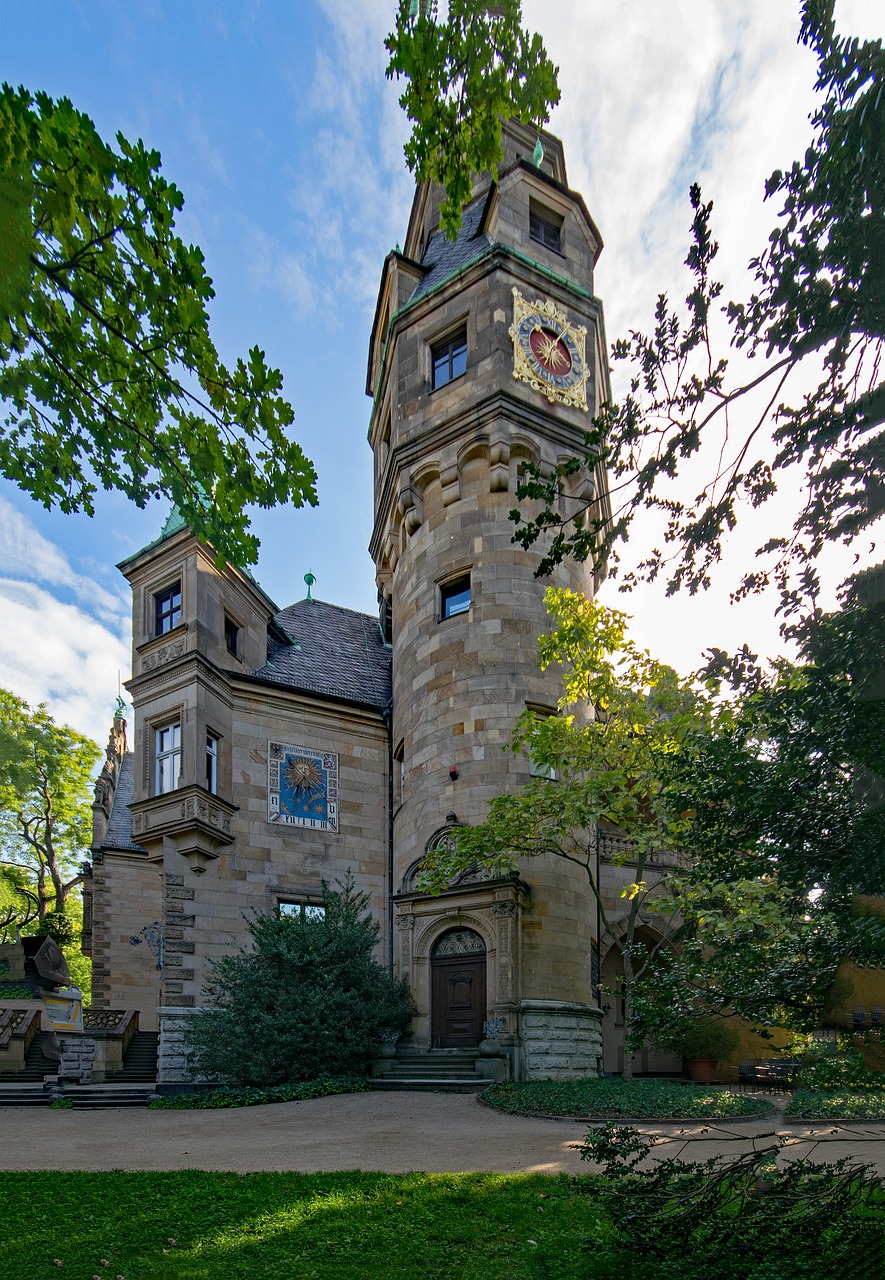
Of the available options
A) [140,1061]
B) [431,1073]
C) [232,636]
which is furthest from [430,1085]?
[232,636]

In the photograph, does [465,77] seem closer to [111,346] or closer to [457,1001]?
[111,346]

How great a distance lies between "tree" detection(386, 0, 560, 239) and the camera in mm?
6207

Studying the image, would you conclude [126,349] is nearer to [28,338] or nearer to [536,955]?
[28,338]

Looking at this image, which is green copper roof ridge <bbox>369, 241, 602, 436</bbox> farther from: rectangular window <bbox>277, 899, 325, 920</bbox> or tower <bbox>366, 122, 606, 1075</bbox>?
rectangular window <bbox>277, 899, 325, 920</bbox>

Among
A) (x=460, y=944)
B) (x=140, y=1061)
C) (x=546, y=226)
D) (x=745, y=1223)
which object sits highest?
(x=546, y=226)

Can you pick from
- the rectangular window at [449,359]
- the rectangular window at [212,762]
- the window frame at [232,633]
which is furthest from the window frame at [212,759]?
the rectangular window at [449,359]

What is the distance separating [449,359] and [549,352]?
7.88 ft

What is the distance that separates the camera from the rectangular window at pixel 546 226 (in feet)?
80.6

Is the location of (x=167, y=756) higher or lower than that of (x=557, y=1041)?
higher

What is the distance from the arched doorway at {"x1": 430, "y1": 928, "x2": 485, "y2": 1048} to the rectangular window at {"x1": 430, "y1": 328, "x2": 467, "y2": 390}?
12.6 meters

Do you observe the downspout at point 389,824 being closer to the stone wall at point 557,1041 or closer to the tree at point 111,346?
the stone wall at point 557,1041

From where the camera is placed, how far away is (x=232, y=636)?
23469mm

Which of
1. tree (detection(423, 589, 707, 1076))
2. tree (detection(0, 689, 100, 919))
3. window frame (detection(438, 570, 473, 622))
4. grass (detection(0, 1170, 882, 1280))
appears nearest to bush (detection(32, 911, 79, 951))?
tree (detection(0, 689, 100, 919))

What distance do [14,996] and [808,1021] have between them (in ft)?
90.5
